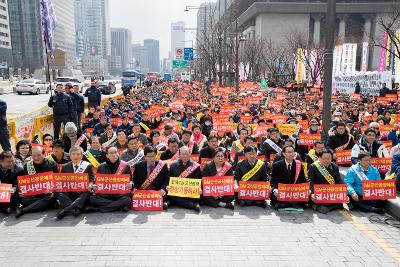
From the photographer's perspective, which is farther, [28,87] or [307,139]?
[28,87]

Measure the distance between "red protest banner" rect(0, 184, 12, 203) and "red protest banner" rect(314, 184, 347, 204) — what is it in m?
5.45

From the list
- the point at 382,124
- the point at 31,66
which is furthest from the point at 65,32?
the point at 382,124

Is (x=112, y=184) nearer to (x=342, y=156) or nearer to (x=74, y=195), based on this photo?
(x=74, y=195)

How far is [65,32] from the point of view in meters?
141

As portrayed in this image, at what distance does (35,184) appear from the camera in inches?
278

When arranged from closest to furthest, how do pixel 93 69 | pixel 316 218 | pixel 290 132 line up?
pixel 316 218 → pixel 290 132 → pixel 93 69

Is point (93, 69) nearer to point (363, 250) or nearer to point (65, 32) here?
point (65, 32)

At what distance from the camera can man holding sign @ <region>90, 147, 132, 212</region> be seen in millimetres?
7062

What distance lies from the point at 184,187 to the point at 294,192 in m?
2.05

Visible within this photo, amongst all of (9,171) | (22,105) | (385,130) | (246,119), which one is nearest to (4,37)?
(22,105)

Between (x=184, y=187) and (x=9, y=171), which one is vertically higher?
(x=9, y=171)

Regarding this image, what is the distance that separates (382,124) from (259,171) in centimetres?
638

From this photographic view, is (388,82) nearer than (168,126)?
No

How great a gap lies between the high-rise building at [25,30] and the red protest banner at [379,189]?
407ft
